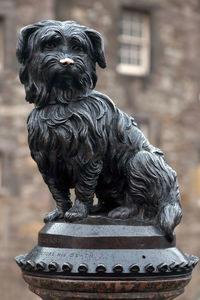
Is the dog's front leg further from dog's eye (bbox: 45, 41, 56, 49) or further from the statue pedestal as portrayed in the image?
dog's eye (bbox: 45, 41, 56, 49)

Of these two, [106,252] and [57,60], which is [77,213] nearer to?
[106,252]

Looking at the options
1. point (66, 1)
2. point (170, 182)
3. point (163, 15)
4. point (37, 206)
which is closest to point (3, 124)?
point (37, 206)

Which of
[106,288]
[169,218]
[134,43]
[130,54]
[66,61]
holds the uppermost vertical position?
[134,43]

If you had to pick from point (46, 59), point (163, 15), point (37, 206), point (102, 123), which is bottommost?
point (37, 206)

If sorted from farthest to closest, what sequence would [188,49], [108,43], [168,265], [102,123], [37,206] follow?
[188,49] → [108,43] → [37,206] → [102,123] → [168,265]

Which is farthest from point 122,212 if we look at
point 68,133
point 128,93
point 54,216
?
point 128,93

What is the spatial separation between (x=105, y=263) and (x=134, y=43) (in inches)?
473

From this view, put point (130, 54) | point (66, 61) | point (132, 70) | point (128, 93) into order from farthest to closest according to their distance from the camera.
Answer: point (130, 54) → point (132, 70) → point (128, 93) → point (66, 61)

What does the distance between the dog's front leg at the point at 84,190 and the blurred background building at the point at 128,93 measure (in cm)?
960

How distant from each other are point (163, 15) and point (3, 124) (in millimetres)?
4604

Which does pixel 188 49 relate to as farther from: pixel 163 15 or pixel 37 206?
pixel 37 206

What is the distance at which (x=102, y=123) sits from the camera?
9.32ft

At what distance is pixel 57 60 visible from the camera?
277 centimetres

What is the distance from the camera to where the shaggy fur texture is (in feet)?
9.18
